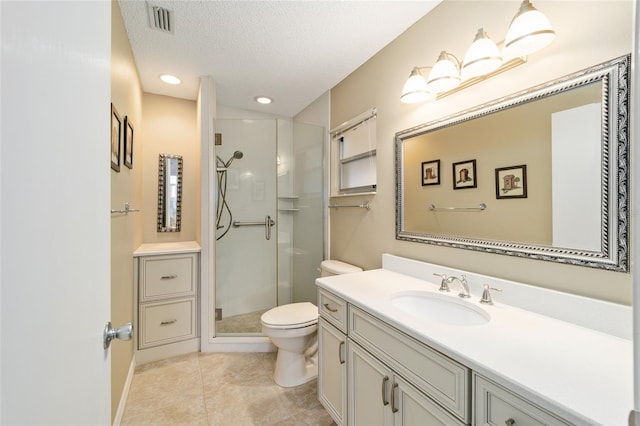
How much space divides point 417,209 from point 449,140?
0.44m

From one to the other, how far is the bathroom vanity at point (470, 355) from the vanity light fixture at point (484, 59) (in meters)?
Answer: 0.96

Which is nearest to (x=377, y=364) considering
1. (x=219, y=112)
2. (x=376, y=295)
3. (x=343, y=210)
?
(x=376, y=295)

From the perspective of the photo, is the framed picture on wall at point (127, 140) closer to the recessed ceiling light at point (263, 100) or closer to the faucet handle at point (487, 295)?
the recessed ceiling light at point (263, 100)

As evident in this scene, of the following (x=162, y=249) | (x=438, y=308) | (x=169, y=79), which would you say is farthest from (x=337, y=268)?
(x=169, y=79)

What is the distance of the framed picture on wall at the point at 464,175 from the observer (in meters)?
1.37

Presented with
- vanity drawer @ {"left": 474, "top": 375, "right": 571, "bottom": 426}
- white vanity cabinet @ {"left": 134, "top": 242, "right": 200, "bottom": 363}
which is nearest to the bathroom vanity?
vanity drawer @ {"left": 474, "top": 375, "right": 571, "bottom": 426}

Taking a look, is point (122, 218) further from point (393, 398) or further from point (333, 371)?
point (393, 398)

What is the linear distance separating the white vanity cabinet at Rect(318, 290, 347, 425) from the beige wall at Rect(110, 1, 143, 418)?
117 cm

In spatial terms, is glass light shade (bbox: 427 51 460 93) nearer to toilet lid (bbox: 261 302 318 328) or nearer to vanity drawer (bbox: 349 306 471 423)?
vanity drawer (bbox: 349 306 471 423)

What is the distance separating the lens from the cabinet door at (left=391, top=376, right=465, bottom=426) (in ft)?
2.97

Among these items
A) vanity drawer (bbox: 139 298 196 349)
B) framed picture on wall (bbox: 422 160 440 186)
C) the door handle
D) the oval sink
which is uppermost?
framed picture on wall (bbox: 422 160 440 186)

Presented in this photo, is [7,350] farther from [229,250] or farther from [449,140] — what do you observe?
[229,250]

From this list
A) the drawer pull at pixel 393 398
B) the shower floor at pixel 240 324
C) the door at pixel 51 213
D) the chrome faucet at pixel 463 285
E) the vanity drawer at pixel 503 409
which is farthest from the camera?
the shower floor at pixel 240 324

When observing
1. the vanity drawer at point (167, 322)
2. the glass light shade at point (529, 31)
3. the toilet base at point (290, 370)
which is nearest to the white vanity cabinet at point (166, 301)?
the vanity drawer at point (167, 322)
